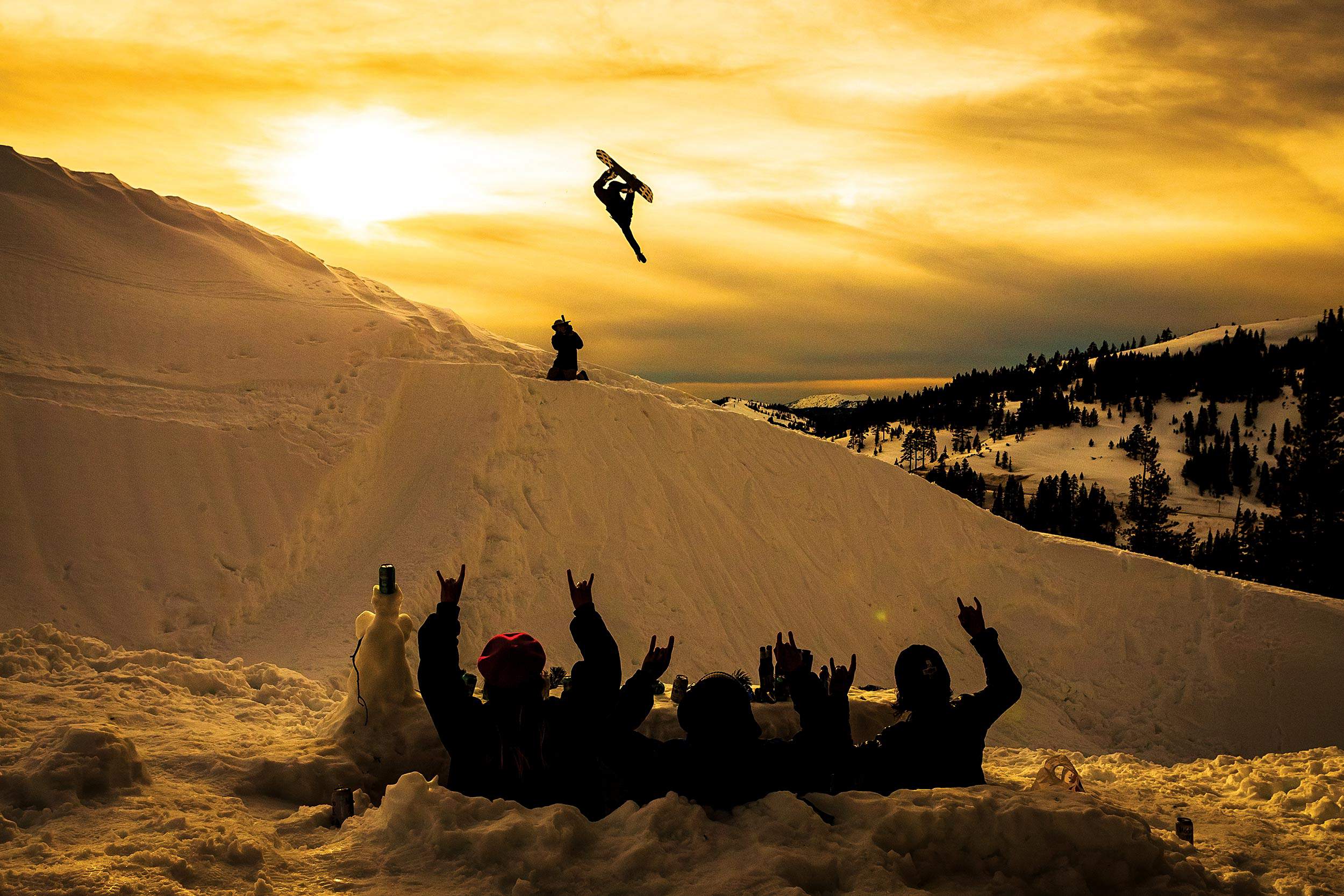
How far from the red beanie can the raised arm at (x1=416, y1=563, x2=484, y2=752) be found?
40cm

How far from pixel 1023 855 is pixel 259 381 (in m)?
12.5

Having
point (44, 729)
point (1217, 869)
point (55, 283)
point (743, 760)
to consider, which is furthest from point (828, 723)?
point (55, 283)

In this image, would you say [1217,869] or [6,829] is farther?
[1217,869]

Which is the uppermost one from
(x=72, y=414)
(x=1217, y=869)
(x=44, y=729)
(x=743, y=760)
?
(x=72, y=414)

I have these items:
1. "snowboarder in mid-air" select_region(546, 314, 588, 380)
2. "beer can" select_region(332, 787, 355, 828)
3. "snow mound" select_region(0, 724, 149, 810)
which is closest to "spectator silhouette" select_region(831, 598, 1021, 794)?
"beer can" select_region(332, 787, 355, 828)

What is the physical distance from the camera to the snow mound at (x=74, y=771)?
13.6 feet

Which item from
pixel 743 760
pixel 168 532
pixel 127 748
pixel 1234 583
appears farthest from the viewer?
pixel 1234 583

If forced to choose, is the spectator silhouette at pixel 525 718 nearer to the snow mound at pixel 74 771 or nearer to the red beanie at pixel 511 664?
the red beanie at pixel 511 664

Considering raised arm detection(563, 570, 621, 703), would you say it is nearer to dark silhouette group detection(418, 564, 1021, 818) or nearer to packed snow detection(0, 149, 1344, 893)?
dark silhouette group detection(418, 564, 1021, 818)

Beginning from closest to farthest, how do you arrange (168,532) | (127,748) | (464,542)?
1. (127,748)
2. (168,532)
3. (464,542)

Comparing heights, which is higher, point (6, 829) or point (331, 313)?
point (331, 313)

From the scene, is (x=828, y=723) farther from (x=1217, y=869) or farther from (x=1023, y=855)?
(x=1217, y=869)

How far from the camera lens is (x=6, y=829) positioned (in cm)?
385

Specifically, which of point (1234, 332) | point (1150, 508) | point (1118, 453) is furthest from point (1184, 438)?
point (1234, 332)
